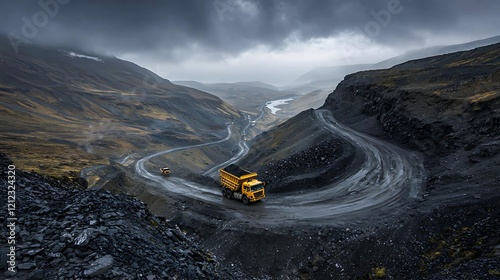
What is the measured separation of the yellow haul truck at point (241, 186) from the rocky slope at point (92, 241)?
38.5 ft

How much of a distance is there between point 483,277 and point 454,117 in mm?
24646

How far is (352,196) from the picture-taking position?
2819 centimetres

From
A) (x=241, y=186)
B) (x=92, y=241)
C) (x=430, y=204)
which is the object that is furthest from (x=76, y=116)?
(x=430, y=204)

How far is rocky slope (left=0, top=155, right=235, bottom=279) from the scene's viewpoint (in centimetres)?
1077

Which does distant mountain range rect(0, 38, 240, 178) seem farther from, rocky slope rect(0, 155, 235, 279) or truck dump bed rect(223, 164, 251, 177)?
rocky slope rect(0, 155, 235, 279)

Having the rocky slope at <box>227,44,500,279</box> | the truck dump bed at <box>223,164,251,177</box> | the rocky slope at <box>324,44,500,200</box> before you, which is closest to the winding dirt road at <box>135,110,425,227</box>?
the rocky slope at <box>227,44,500,279</box>

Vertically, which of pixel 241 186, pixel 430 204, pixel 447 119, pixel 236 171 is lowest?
pixel 430 204

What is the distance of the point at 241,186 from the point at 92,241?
61.3ft

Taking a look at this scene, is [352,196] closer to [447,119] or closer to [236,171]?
[236,171]

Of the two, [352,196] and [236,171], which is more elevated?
[236,171]

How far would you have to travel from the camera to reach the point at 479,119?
3081 cm

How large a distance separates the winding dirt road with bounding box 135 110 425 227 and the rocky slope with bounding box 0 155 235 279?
33.4 ft

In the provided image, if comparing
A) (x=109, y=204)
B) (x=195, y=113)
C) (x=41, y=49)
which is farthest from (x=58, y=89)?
(x=109, y=204)

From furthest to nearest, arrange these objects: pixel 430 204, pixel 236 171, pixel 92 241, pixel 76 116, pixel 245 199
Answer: pixel 76 116, pixel 236 171, pixel 245 199, pixel 430 204, pixel 92 241
